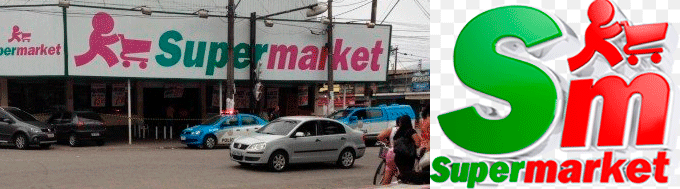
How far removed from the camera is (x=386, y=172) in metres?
11.3

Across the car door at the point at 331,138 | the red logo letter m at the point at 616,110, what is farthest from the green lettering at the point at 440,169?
the car door at the point at 331,138

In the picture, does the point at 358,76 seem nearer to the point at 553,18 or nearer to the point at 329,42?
the point at 329,42

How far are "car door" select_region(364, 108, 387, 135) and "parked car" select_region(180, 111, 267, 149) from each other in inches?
163

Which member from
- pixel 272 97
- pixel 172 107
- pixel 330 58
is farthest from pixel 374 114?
pixel 172 107

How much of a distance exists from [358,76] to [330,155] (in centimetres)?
1460

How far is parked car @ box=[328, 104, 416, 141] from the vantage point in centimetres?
2545

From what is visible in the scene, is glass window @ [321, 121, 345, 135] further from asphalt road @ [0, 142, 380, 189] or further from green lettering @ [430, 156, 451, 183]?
green lettering @ [430, 156, 451, 183]

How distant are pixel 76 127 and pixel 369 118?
10702 mm

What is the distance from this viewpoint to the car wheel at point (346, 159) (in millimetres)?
17047

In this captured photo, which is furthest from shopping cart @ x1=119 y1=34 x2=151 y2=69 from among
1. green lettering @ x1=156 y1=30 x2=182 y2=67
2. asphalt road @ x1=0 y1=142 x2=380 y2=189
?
asphalt road @ x1=0 y1=142 x2=380 y2=189

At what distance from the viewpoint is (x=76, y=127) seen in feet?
77.4

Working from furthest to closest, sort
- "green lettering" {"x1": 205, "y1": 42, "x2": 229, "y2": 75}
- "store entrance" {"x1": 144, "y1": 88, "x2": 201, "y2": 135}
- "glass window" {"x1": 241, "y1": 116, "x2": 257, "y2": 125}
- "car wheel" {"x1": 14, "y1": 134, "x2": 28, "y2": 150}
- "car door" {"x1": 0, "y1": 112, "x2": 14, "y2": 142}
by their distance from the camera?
"store entrance" {"x1": 144, "y1": 88, "x2": 201, "y2": 135}, "green lettering" {"x1": 205, "y1": 42, "x2": 229, "y2": 75}, "glass window" {"x1": 241, "y1": 116, "x2": 257, "y2": 125}, "car door" {"x1": 0, "y1": 112, "x2": 14, "y2": 142}, "car wheel" {"x1": 14, "y1": 134, "x2": 28, "y2": 150}

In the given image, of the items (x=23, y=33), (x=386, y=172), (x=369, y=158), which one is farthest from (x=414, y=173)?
(x=23, y=33)

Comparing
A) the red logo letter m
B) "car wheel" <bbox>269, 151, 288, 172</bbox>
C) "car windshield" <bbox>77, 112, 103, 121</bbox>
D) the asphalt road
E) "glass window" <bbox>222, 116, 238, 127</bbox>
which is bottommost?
the asphalt road
